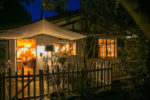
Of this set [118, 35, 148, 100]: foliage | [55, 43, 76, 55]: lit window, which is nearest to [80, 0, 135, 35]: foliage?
[118, 35, 148, 100]: foliage

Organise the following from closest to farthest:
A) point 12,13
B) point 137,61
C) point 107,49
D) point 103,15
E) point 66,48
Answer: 1. point 137,61
2. point 103,15
3. point 66,48
4. point 107,49
5. point 12,13

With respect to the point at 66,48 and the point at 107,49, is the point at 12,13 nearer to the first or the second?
the point at 66,48

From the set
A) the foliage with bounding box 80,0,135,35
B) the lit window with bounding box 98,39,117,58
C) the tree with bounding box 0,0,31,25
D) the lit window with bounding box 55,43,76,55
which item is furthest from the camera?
the tree with bounding box 0,0,31,25

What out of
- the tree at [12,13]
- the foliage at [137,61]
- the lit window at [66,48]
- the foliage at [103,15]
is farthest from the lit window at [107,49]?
the tree at [12,13]

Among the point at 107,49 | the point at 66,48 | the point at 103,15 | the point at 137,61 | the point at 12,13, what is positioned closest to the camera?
the point at 137,61

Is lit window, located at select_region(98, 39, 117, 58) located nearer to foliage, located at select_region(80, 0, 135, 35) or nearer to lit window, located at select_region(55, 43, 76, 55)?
lit window, located at select_region(55, 43, 76, 55)

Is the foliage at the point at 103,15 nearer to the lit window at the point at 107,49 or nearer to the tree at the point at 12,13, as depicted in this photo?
the lit window at the point at 107,49

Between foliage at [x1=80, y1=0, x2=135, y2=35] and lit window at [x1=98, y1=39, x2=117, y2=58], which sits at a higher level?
foliage at [x1=80, y1=0, x2=135, y2=35]

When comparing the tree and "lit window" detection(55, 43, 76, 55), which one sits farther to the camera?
the tree

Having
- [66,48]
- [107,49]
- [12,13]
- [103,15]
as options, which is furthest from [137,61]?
[12,13]

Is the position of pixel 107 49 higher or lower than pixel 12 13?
lower

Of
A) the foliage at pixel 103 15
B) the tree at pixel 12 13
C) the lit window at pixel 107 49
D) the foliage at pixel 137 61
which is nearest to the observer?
the foliage at pixel 137 61

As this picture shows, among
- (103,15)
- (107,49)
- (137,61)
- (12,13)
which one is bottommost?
(137,61)

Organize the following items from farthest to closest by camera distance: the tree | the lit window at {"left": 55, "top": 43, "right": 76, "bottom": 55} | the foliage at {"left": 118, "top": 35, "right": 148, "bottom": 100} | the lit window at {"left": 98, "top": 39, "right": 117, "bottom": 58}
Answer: the tree → the lit window at {"left": 98, "top": 39, "right": 117, "bottom": 58} → the lit window at {"left": 55, "top": 43, "right": 76, "bottom": 55} → the foliage at {"left": 118, "top": 35, "right": 148, "bottom": 100}
